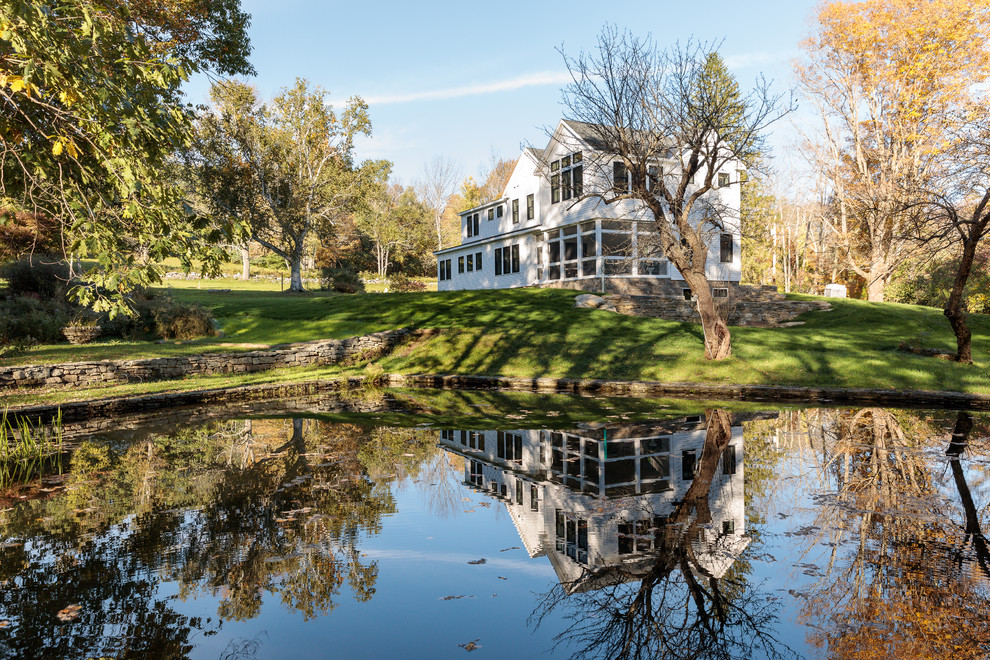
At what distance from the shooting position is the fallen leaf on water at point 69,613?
13.3ft

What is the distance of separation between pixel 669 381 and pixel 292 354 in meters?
11.8

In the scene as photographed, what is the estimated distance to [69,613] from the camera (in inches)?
161

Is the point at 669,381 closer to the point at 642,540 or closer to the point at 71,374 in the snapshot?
the point at 642,540

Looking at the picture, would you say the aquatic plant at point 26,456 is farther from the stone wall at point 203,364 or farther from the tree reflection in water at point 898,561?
the tree reflection in water at point 898,561

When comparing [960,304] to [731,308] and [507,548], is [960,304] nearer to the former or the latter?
[731,308]

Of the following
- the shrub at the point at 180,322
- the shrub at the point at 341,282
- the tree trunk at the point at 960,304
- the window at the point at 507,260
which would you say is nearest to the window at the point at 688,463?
the tree trunk at the point at 960,304

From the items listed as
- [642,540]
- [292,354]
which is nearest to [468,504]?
[642,540]

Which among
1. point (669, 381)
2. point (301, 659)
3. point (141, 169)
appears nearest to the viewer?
point (301, 659)

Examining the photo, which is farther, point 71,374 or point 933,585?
point 71,374

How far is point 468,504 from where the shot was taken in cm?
680

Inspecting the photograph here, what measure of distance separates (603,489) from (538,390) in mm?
10141

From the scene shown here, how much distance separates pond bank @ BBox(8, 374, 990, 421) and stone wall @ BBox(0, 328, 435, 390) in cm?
217

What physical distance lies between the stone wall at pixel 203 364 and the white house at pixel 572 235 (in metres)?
11.4

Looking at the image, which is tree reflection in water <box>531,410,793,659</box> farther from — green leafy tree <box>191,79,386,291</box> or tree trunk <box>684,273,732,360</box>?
green leafy tree <box>191,79,386,291</box>
